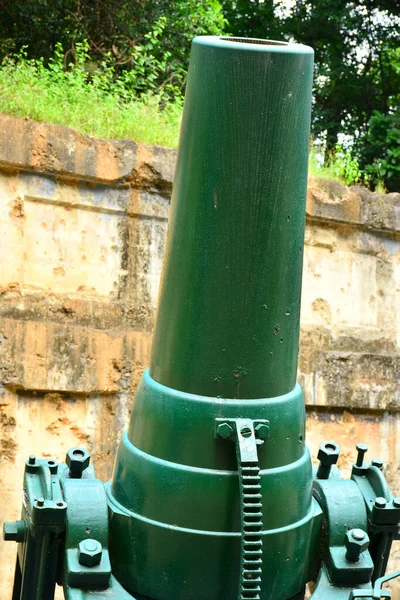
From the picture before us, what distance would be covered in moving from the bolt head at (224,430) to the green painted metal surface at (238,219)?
0.09m

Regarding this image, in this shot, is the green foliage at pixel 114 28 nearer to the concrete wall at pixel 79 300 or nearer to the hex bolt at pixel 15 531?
the concrete wall at pixel 79 300

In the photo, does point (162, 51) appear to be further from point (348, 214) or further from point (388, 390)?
point (388, 390)

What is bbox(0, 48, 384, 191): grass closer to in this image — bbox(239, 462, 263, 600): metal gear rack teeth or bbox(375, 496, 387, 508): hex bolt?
bbox(375, 496, 387, 508): hex bolt

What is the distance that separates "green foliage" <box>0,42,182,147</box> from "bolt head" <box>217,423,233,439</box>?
444 cm

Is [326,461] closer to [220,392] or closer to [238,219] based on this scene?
[220,392]

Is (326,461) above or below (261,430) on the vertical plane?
below

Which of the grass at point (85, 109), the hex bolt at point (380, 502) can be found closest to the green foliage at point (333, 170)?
the grass at point (85, 109)

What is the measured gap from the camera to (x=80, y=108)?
6871 mm

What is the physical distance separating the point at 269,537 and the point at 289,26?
34.6ft

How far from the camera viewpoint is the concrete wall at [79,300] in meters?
5.83

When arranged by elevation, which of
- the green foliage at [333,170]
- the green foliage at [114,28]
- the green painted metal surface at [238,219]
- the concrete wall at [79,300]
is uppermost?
the green foliage at [114,28]

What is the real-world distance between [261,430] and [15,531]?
0.79 meters

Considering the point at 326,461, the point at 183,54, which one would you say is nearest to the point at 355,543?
the point at 326,461

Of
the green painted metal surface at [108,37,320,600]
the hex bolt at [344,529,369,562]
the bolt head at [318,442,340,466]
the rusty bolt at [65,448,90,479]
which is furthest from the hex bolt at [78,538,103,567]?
the bolt head at [318,442,340,466]
